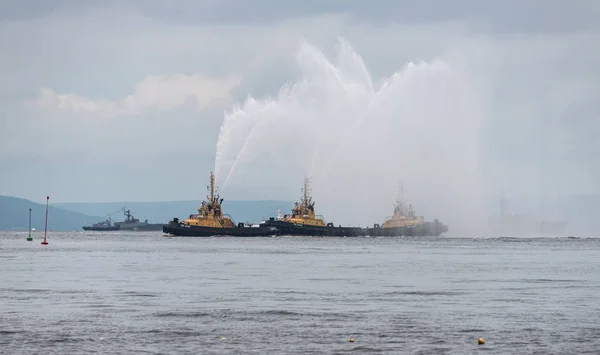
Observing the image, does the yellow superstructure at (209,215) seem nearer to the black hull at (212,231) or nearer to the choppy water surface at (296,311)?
the black hull at (212,231)

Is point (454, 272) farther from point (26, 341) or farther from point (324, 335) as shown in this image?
point (26, 341)

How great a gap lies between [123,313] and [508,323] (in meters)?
16.1

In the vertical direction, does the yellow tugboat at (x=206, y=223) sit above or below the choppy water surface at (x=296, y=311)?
above

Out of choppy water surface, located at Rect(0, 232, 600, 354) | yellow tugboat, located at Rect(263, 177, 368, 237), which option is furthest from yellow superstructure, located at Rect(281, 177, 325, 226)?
choppy water surface, located at Rect(0, 232, 600, 354)

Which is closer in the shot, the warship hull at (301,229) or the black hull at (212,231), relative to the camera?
the black hull at (212,231)

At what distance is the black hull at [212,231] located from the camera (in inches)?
6919

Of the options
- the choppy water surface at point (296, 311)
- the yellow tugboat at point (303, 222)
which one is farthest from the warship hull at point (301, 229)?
Answer: the choppy water surface at point (296, 311)

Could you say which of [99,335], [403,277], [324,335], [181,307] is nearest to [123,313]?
[181,307]

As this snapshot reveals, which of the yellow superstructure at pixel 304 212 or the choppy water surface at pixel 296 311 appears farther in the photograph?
the yellow superstructure at pixel 304 212

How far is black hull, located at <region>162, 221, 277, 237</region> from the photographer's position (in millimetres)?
175738

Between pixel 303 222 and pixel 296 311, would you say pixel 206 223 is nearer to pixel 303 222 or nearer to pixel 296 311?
pixel 303 222

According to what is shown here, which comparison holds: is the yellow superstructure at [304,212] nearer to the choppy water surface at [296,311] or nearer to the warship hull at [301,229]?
the warship hull at [301,229]

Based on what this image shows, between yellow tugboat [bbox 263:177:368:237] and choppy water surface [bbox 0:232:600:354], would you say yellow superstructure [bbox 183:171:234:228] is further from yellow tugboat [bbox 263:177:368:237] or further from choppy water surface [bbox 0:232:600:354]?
choppy water surface [bbox 0:232:600:354]

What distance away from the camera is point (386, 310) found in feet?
141
